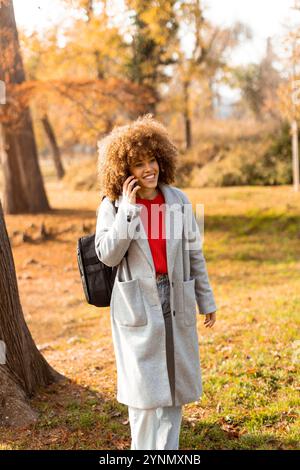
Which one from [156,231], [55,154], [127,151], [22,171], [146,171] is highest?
[127,151]

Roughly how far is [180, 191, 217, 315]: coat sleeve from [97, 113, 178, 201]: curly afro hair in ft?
1.03

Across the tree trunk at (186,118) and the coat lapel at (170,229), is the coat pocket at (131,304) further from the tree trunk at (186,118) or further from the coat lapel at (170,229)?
the tree trunk at (186,118)

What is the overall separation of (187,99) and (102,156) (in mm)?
18462

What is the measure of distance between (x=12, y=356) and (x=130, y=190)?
1.88 meters

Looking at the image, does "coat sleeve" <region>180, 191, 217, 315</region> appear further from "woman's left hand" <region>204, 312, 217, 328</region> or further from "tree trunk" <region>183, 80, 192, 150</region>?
"tree trunk" <region>183, 80, 192, 150</region>

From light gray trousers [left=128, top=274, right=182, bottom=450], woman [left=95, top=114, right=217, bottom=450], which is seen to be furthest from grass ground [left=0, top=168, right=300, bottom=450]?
woman [left=95, top=114, right=217, bottom=450]

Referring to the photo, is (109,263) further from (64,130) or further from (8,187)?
(64,130)

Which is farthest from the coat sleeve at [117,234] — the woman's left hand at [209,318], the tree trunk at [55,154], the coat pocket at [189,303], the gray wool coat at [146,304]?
the tree trunk at [55,154]

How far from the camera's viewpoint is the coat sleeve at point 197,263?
3.72 meters

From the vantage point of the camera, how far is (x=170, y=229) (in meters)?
3.60

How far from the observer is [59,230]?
14406 millimetres

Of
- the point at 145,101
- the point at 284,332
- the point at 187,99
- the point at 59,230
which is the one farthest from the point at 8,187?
the point at 284,332

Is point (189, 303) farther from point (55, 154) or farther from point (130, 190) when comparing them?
point (55, 154)

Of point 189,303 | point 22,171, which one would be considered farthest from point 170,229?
point 22,171
